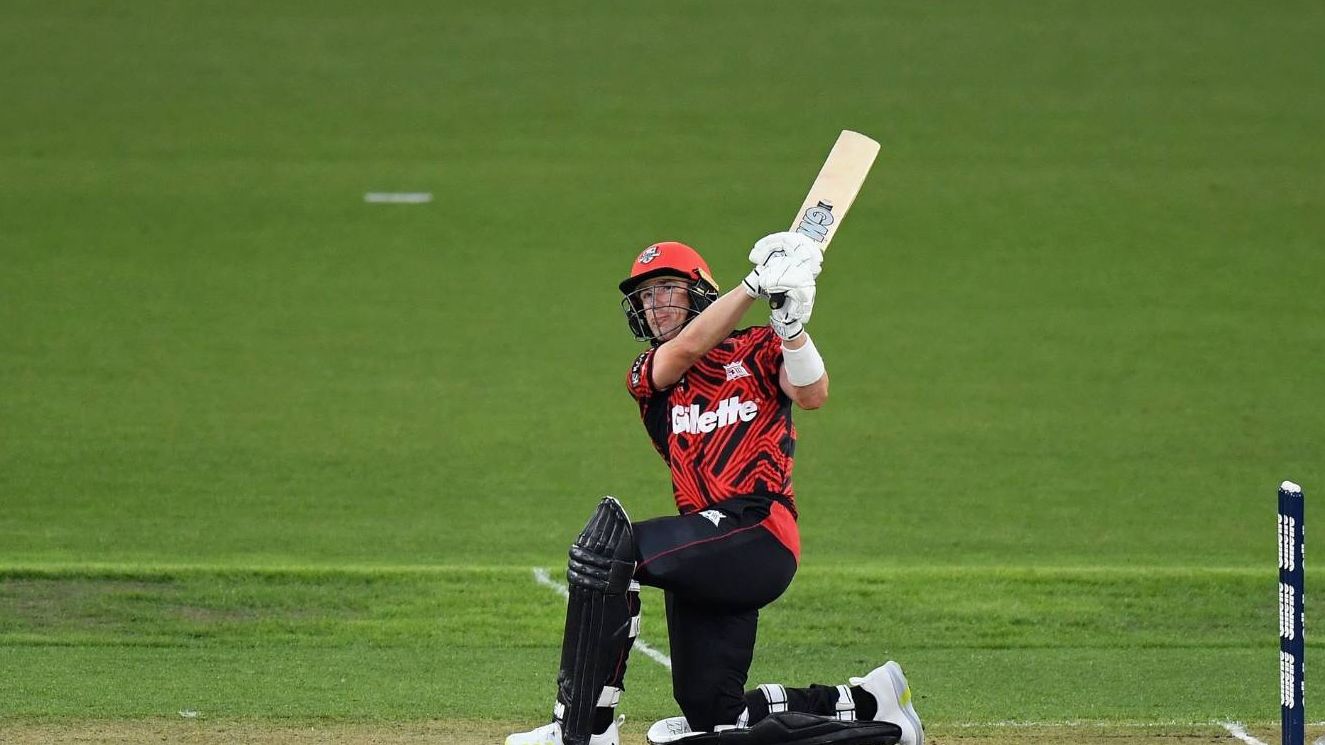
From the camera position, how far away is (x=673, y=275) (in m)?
6.27

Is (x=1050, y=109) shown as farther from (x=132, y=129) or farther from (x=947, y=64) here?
(x=132, y=129)

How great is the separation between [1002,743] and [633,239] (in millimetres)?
11380

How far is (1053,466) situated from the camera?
1262 centimetres

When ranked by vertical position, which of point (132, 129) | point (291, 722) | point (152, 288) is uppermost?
point (132, 129)

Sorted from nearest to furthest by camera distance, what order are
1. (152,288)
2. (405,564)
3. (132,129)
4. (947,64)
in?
(405,564) < (152,288) < (132,129) < (947,64)

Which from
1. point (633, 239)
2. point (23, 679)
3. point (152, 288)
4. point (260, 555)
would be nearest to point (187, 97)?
point (152, 288)

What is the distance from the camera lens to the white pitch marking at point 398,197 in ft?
60.6

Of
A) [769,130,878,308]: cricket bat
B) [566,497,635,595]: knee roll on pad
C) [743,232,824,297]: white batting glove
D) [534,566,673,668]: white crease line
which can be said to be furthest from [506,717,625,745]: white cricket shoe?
[534,566,673,668]: white crease line

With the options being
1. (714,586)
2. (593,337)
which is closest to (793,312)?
(714,586)

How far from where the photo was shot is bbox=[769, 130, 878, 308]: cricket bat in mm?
6246

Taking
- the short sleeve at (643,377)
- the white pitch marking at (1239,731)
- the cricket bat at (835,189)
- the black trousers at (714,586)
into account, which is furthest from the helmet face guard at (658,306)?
the white pitch marking at (1239,731)

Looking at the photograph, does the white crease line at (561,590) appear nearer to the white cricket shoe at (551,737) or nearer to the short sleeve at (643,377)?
the white cricket shoe at (551,737)

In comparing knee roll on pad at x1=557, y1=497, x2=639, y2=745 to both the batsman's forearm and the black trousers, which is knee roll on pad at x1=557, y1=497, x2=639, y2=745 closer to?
the black trousers

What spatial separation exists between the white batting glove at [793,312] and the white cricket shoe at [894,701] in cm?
148
